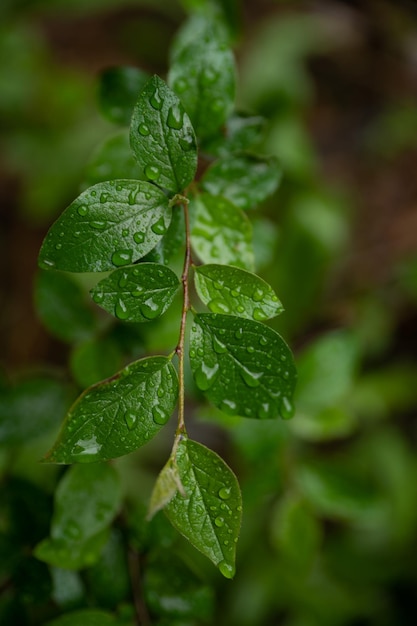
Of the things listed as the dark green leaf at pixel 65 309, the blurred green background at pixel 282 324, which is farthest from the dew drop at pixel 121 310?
the dark green leaf at pixel 65 309

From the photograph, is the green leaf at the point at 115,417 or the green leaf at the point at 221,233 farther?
the green leaf at the point at 221,233

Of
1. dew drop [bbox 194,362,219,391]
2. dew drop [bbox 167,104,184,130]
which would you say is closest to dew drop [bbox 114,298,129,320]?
dew drop [bbox 194,362,219,391]

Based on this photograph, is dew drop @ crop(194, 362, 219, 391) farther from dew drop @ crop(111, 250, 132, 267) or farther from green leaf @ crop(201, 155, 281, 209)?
green leaf @ crop(201, 155, 281, 209)

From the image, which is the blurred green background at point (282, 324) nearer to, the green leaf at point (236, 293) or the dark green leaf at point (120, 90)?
the dark green leaf at point (120, 90)

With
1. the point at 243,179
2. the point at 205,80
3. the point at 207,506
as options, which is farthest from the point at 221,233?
the point at 207,506

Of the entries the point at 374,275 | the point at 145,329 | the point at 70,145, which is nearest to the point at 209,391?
the point at 145,329

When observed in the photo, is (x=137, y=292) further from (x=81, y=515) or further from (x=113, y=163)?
(x=81, y=515)

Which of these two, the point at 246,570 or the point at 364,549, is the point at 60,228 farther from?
the point at 364,549
